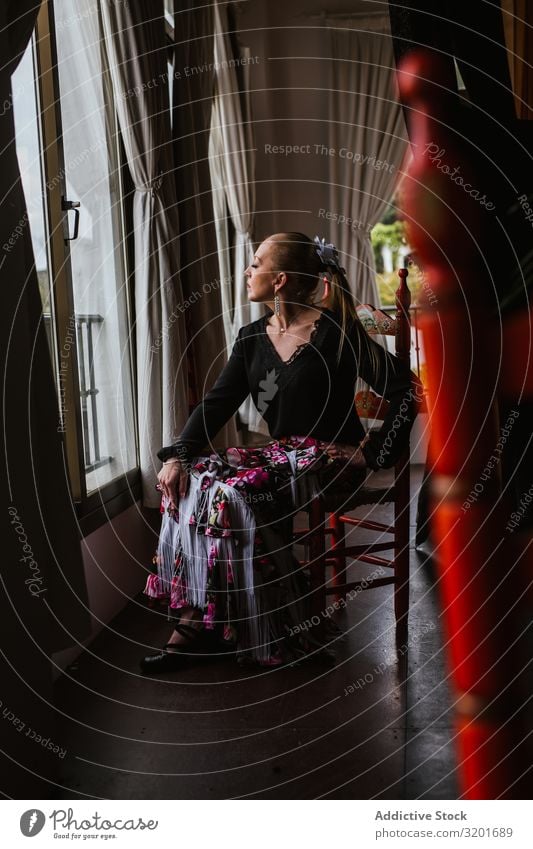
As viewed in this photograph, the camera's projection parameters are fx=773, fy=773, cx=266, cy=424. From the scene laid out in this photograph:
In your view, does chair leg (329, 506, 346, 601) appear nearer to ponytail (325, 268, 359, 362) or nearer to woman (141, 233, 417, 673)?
woman (141, 233, 417, 673)

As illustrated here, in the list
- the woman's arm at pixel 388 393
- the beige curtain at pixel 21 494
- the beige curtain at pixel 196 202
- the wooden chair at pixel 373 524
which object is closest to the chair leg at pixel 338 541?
the wooden chair at pixel 373 524

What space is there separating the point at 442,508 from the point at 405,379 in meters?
1.84

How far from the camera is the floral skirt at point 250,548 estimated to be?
2217 mm

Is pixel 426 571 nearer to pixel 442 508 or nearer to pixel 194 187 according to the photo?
pixel 194 187

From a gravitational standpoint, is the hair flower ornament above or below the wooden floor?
above

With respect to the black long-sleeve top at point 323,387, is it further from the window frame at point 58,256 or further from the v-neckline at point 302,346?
the window frame at point 58,256

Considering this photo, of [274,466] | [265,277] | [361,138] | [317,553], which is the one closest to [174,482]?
[274,466]

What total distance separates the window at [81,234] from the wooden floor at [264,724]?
66 centimetres

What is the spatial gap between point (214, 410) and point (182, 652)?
0.75m

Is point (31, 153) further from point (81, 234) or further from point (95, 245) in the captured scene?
point (95, 245)

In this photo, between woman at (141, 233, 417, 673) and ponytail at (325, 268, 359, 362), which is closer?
woman at (141, 233, 417, 673)

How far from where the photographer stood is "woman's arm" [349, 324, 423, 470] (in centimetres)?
225

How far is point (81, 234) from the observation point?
269 cm

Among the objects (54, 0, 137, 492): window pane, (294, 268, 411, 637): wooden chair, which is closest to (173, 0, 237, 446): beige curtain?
(54, 0, 137, 492): window pane
